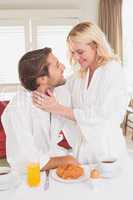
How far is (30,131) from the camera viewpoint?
6.40 ft

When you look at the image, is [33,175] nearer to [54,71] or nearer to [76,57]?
[54,71]

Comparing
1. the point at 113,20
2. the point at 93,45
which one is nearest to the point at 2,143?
the point at 93,45

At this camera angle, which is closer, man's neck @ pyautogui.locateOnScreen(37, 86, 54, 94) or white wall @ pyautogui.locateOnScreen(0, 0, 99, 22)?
man's neck @ pyautogui.locateOnScreen(37, 86, 54, 94)

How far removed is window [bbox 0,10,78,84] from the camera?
16.8 ft

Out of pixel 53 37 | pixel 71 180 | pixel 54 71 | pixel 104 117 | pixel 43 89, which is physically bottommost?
pixel 71 180

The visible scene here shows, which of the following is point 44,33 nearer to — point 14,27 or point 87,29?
point 14,27

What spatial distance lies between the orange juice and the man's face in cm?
57

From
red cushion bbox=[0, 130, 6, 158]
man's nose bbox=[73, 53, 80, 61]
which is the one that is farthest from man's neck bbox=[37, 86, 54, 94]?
red cushion bbox=[0, 130, 6, 158]

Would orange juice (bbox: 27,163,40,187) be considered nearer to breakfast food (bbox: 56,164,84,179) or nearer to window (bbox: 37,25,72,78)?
breakfast food (bbox: 56,164,84,179)

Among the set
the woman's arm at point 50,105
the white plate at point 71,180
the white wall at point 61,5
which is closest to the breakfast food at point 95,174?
the white plate at point 71,180

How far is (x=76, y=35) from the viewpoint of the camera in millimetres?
2004

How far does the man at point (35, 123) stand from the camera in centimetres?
186

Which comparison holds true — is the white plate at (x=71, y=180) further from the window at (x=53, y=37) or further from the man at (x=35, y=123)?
the window at (x=53, y=37)

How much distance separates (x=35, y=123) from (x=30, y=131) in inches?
2.3
